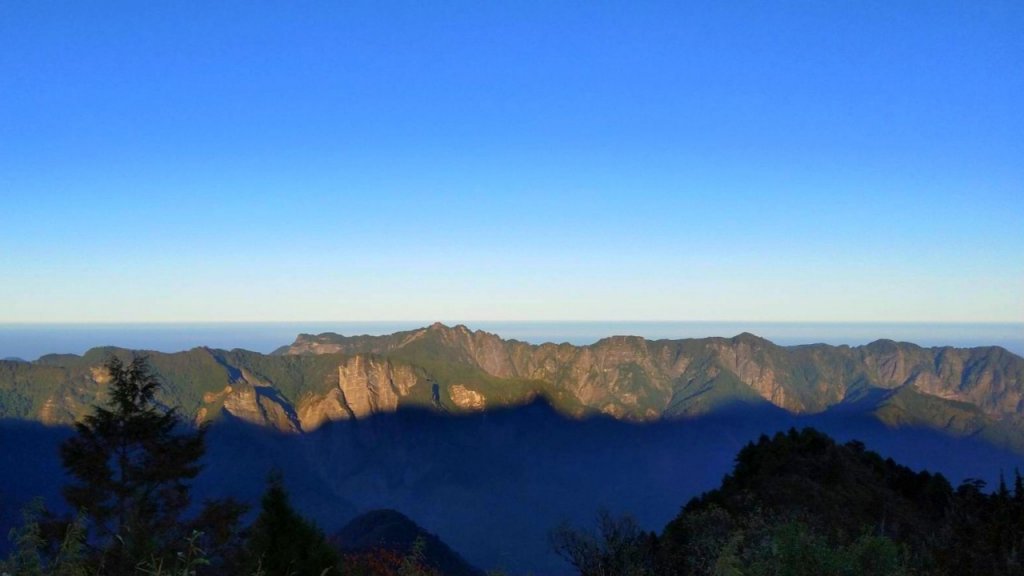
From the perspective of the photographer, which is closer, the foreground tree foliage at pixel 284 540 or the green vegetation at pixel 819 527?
the green vegetation at pixel 819 527

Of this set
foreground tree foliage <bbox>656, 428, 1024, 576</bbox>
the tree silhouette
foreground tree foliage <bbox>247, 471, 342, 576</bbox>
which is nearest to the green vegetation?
foreground tree foliage <bbox>656, 428, 1024, 576</bbox>

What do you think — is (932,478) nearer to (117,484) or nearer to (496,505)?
(117,484)

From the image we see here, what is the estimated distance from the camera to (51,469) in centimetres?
15188

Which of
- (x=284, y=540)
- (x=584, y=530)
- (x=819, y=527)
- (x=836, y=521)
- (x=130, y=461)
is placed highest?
(x=130, y=461)

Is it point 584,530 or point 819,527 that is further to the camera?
point 584,530

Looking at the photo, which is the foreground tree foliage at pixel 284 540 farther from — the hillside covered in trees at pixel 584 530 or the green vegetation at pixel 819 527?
the green vegetation at pixel 819 527

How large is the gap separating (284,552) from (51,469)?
156 metres

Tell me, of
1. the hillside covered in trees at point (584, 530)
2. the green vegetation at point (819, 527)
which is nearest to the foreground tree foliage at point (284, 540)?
the hillside covered in trees at point (584, 530)

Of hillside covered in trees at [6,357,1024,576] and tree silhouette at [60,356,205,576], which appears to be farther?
tree silhouette at [60,356,205,576]

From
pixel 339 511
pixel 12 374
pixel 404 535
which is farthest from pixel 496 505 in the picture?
pixel 12 374

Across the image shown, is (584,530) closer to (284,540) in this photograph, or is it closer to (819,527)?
(819,527)

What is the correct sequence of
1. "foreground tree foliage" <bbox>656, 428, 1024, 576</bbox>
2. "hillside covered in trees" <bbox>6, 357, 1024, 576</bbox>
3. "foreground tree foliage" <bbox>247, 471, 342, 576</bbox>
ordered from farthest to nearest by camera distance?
"foreground tree foliage" <bbox>247, 471, 342, 576</bbox> < "foreground tree foliage" <bbox>656, 428, 1024, 576</bbox> < "hillside covered in trees" <bbox>6, 357, 1024, 576</bbox>

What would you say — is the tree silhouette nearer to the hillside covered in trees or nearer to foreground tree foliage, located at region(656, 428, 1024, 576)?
the hillside covered in trees

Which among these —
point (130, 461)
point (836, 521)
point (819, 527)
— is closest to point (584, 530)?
point (819, 527)
